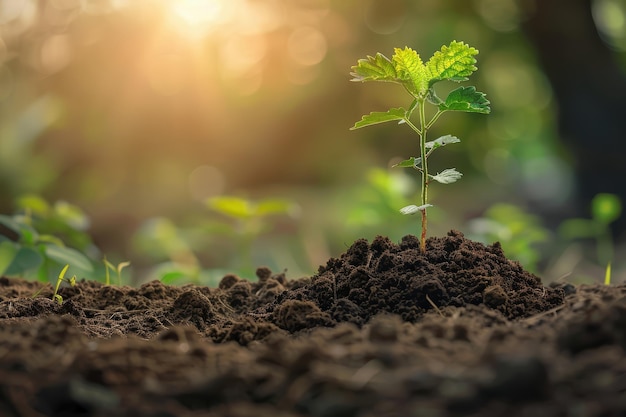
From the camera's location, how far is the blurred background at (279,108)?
5551 mm

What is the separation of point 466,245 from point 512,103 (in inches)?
217

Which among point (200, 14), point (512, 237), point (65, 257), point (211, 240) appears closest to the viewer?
point (65, 257)

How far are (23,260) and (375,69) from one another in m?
1.42

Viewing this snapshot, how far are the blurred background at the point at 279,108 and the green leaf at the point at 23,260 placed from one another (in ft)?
9.44

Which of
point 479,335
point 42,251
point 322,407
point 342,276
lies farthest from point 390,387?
point 42,251

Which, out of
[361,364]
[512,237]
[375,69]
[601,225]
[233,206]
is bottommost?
[361,364]

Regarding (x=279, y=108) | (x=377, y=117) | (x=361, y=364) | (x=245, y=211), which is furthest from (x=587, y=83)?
(x=361, y=364)

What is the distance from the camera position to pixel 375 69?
1.56 metres

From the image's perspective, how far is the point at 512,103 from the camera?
6828mm

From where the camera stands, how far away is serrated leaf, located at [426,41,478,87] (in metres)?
1.53

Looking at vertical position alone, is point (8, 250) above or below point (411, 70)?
below

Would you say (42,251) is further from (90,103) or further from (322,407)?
(90,103)

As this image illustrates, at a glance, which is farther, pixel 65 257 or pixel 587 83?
pixel 587 83

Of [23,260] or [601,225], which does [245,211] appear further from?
[601,225]
